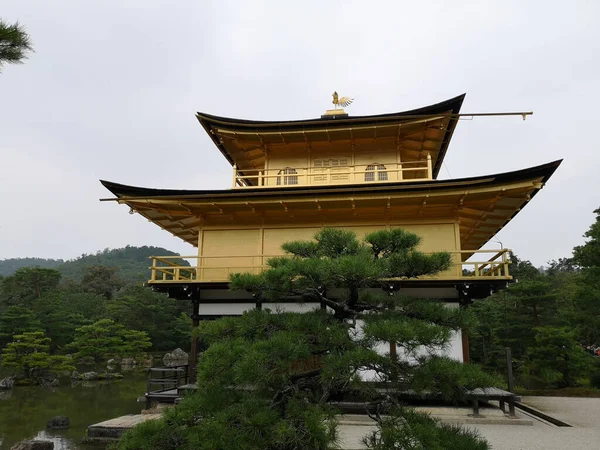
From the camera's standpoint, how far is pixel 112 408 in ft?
43.2

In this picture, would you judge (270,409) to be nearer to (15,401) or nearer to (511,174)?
(511,174)

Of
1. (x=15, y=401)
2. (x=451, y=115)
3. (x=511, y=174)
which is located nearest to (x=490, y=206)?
(x=511, y=174)

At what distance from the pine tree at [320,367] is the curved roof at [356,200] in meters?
5.35

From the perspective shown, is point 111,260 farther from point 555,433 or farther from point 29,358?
point 555,433

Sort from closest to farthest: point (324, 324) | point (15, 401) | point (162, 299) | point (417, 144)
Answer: point (324, 324), point (417, 144), point (15, 401), point (162, 299)

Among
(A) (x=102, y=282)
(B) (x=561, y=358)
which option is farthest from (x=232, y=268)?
(A) (x=102, y=282)

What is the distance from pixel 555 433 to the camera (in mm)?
7934

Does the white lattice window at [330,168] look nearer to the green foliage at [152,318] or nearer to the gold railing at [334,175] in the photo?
the gold railing at [334,175]

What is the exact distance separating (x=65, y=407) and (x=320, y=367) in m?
13.0

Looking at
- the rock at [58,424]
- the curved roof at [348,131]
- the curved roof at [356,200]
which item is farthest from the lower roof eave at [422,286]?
the curved roof at [348,131]

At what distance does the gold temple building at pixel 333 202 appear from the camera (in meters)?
9.77

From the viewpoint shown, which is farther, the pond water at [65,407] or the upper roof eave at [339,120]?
the upper roof eave at [339,120]

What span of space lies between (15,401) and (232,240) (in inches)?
420

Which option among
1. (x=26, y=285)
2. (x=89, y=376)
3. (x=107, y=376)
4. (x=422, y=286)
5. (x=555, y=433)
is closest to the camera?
(x=555, y=433)
